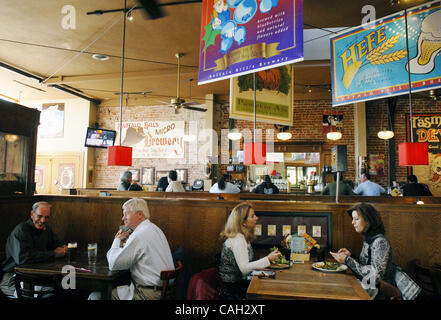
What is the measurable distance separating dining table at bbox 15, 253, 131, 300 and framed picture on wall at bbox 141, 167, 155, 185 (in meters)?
8.65

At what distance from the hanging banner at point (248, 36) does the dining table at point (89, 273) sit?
228 centimetres

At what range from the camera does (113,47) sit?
7074 mm

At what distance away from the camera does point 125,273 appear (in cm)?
271

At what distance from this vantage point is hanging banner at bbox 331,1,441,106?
3873 mm

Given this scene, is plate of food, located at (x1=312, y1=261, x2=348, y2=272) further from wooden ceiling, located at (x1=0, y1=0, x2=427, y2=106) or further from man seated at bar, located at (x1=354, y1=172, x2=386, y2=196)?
man seated at bar, located at (x1=354, y1=172, x2=386, y2=196)

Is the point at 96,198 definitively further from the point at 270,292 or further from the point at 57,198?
the point at 270,292

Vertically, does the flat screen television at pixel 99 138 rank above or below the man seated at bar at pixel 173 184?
above

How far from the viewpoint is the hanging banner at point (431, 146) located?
9.48m

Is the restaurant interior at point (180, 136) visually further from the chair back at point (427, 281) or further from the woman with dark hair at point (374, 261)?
the woman with dark hair at point (374, 261)

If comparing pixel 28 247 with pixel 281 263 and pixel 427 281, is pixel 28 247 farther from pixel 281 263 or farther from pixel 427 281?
pixel 427 281

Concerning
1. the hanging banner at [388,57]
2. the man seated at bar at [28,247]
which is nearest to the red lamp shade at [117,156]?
the man seated at bar at [28,247]

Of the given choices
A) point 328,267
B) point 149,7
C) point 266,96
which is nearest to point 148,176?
point 266,96

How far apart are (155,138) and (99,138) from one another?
2080 mm
